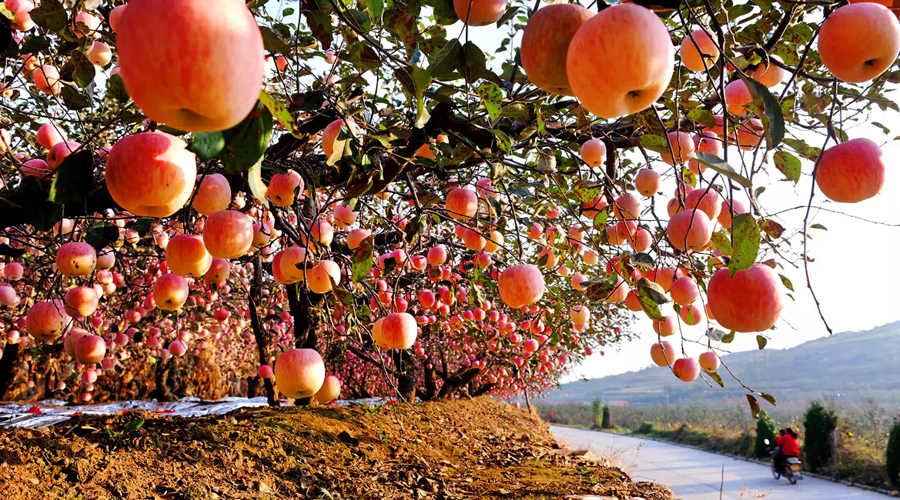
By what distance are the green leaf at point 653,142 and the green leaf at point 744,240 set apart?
0.63 m

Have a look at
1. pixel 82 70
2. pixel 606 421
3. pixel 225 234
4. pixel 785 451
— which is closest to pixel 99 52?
pixel 82 70

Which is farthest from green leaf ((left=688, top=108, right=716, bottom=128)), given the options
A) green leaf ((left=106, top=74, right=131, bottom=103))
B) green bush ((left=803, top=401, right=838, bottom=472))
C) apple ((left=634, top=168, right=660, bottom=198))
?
green bush ((left=803, top=401, right=838, bottom=472))

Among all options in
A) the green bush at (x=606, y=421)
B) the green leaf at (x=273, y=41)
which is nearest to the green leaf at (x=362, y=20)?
the green leaf at (x=273, y=41)

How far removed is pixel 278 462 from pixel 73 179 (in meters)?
2.33

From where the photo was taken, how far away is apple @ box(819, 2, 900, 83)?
708mm

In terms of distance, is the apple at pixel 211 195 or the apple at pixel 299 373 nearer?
the apple at pixel 211 195

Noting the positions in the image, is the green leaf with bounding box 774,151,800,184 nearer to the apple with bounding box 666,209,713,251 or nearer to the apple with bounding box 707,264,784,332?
the apple with bounding box 666,209,713,251

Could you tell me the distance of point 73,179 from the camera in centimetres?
87

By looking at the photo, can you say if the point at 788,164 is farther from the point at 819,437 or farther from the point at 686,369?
the point at 819,437

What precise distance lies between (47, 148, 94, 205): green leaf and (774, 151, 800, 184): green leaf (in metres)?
1.31

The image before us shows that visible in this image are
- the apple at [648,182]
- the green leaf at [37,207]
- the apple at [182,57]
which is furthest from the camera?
the apple at [648,182]

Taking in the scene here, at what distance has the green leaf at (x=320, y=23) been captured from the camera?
1.12 m

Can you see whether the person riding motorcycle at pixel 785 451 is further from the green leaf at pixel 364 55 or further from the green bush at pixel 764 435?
the green leaf at pixel 364 55

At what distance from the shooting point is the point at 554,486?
10.8 ft
